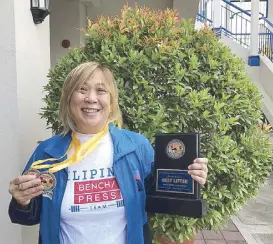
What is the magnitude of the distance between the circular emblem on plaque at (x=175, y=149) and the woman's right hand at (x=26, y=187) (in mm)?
577

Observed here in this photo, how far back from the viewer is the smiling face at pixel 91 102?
1686mm

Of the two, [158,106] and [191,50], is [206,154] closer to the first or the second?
[158,106]

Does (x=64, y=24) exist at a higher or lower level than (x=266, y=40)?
lower

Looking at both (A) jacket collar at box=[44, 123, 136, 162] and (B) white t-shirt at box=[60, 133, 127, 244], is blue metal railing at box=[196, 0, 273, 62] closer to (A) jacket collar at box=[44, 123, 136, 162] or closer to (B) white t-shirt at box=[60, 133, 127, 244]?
(A) jacket collar at box=[44, 123, 136, 162]

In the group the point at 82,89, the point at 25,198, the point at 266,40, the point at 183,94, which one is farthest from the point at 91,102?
the point at 266,40

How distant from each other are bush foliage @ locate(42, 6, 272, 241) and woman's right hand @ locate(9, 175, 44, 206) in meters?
0.91

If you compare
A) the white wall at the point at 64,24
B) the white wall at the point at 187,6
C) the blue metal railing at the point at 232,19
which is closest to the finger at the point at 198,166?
the white wall at the point at 64,24

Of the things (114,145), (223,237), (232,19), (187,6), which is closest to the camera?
(114,145)

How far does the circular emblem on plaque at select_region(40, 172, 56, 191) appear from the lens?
5.08ft

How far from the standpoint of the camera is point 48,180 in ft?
5.13

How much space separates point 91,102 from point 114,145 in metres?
0.22

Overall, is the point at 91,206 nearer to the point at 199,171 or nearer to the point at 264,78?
the point at 199,171

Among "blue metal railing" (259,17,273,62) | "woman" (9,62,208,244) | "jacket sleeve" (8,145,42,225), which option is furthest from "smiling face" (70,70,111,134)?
"blue metal railing" (259,17,273,62)

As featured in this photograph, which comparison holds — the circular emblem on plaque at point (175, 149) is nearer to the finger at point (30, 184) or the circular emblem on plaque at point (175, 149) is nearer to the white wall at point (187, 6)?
the finger at point (30, 184)
